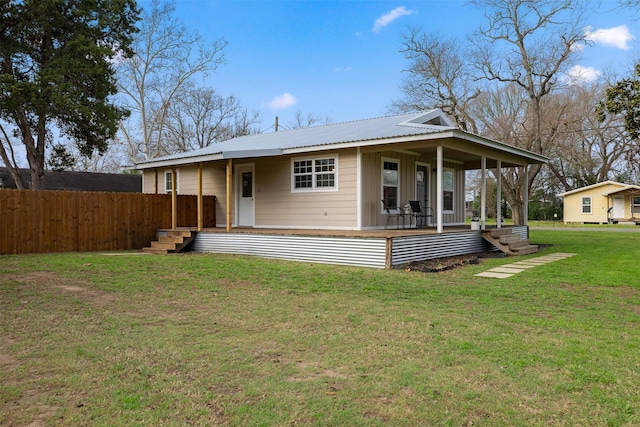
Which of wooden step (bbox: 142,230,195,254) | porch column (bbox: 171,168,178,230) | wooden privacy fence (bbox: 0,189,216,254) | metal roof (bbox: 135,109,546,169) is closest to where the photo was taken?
metal roof (bbox: 135,109,546,169)

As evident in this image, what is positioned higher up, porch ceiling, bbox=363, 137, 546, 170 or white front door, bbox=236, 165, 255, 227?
porch ceiling, bbox=363, 137, 546, 170

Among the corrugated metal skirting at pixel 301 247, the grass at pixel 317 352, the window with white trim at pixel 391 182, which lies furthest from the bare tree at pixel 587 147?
the grass at pixel 317 352

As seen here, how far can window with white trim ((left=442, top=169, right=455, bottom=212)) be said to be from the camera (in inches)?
567

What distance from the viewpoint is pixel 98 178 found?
28875mm

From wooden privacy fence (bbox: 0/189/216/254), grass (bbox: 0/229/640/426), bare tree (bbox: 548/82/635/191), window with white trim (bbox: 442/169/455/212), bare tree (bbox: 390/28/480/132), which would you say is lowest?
grass (bbox: 0/229/640/426)

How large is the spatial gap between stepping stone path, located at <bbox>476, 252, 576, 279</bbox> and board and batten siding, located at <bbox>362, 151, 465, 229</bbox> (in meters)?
3.43

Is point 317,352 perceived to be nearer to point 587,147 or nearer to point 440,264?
point 440,264

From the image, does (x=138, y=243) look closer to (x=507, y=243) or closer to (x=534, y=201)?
(x=507, y=243)

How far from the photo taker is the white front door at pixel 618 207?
106 feet

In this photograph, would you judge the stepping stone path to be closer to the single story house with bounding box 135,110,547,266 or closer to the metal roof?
the single story house with bounding box 135,110,547,266

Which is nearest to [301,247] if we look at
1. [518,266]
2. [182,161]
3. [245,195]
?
[245,195]

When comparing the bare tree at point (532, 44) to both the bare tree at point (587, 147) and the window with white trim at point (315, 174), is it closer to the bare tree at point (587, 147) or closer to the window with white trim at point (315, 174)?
the bare tree at point (587, 147)

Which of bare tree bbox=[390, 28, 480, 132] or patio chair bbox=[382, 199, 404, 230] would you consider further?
bare tree bbox=[390, 28, 480, 132]

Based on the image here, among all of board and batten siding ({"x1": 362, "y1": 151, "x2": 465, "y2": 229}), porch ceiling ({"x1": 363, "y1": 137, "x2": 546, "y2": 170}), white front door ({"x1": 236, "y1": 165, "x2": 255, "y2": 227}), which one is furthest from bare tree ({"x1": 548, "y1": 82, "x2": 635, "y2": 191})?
white front door ({"x1": 236, "y1": 165, "x2": 255, "y2": 227})
